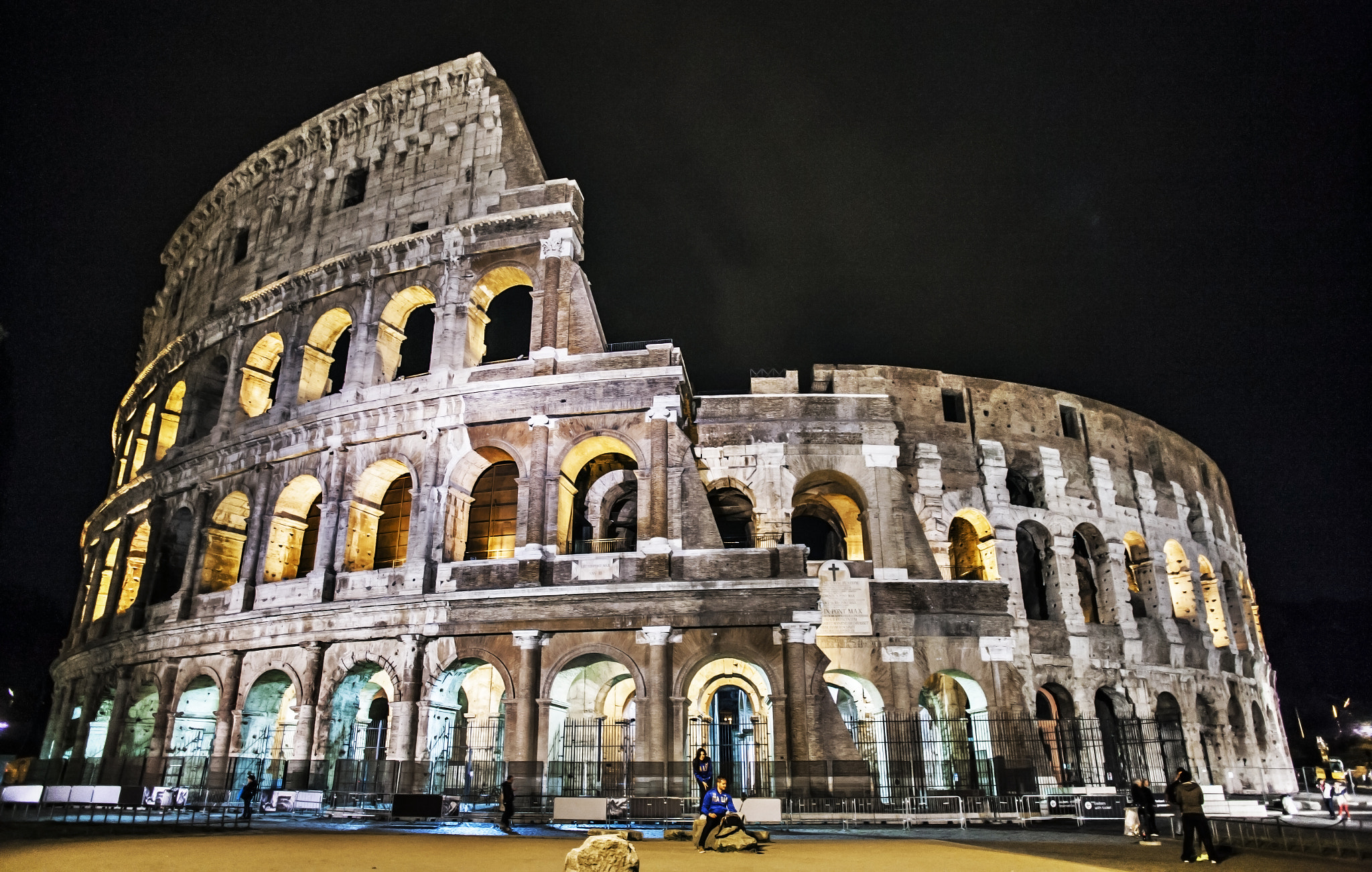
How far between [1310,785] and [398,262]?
34392mm

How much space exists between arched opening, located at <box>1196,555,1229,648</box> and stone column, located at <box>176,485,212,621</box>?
28.6 metres

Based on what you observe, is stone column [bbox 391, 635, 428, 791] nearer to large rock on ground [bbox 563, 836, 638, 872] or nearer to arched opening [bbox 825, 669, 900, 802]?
arched opening [bbox 825, 669, 900, 802]

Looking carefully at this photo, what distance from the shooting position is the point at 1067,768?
2153 centimetres

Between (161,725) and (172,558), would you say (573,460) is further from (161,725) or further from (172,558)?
(172,558)

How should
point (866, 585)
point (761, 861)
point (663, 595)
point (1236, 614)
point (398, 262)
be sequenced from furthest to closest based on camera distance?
point (1236, 614) → point (398, 262) → point (866, 585) → point (663, 595) → point (761, 861)

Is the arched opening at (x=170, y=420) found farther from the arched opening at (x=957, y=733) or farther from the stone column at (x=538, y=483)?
the arched opening at (x=957, y=733)

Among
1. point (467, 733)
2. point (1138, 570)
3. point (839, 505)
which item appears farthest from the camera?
point (1138, 570)

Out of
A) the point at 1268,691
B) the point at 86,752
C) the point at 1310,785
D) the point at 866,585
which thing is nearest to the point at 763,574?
the point at 866,585

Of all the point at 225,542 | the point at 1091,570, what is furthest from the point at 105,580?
the point at 1091,570

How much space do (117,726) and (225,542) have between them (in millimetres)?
4943

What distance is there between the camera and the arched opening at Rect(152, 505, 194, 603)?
2233cm

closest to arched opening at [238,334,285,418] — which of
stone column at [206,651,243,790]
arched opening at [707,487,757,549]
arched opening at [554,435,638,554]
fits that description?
stone column at [206,651,243,790]

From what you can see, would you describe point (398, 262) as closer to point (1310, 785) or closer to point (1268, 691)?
point (1268, 691)

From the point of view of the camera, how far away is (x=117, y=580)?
23.4m
